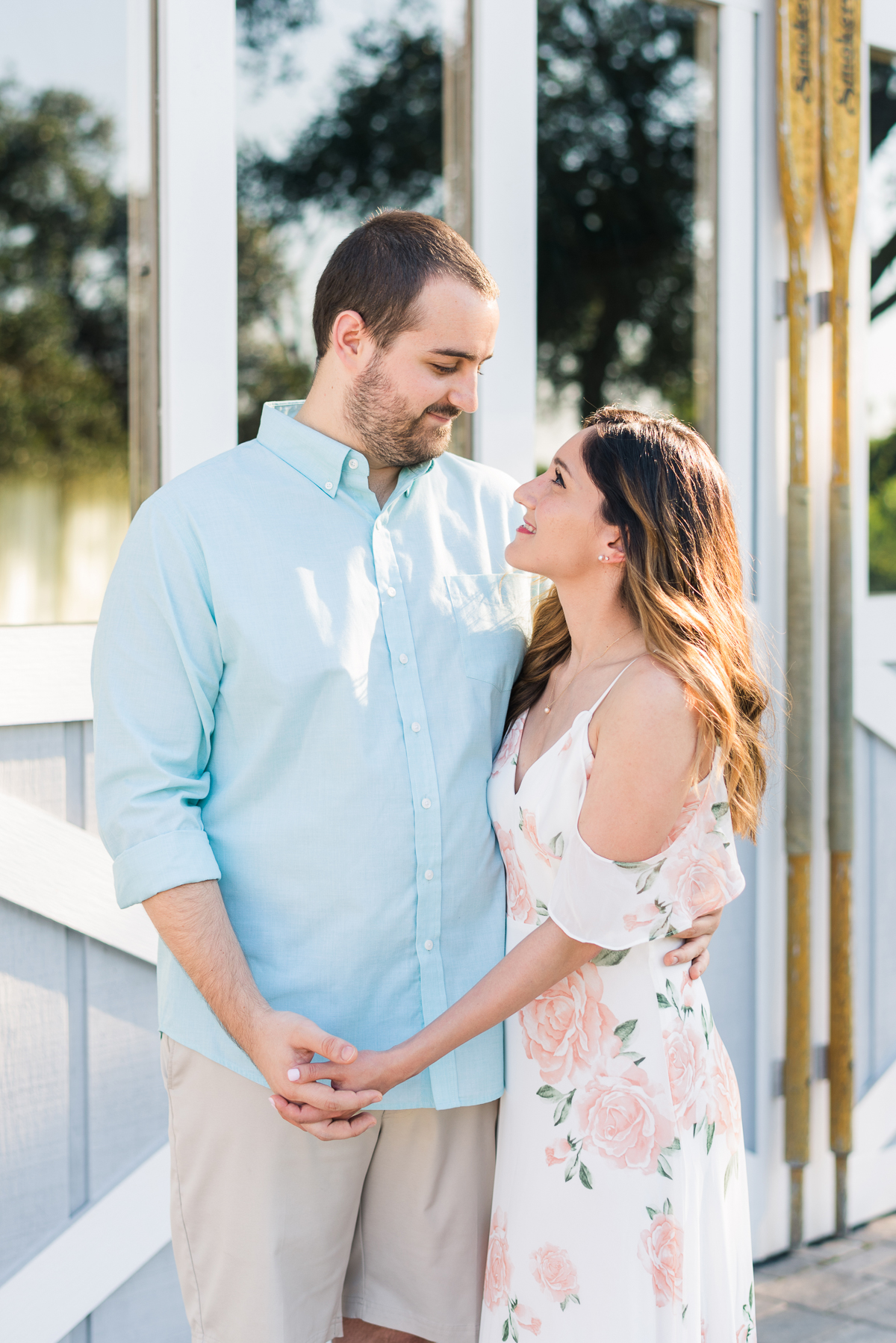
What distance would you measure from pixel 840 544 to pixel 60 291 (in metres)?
2.77

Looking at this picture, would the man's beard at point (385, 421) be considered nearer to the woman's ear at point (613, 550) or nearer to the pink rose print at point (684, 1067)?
the woman's ear at point (613, 550)

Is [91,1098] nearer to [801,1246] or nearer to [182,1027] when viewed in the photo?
[182,1027]

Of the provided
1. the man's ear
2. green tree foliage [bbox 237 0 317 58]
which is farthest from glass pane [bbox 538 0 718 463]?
the man's ear

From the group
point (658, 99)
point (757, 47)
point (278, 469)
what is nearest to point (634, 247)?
point (658, 99)

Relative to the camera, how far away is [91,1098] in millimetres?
1982

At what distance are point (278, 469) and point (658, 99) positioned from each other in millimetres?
2235

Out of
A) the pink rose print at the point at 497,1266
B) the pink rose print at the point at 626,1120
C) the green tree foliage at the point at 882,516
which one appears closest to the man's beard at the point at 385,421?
A: the pink rose print at the point at 626,1120

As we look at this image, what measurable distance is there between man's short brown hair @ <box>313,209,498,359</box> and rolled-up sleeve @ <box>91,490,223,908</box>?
35 centimetres

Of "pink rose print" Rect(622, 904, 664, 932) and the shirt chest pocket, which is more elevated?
the shirt chest pocket

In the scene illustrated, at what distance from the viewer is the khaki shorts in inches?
56.1

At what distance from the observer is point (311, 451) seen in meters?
1.52

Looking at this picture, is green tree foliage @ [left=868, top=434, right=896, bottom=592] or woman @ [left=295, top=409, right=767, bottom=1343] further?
green tree foliage @ [left=868, top=434, right=896, bottom=592]

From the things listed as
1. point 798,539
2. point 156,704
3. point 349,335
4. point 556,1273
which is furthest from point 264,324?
point 556,1273

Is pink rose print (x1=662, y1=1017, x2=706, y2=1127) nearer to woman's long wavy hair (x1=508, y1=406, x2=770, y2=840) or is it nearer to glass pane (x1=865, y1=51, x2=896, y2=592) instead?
woman's long wavy hair (x1=508, y1=406, x2=770, y2=840)
